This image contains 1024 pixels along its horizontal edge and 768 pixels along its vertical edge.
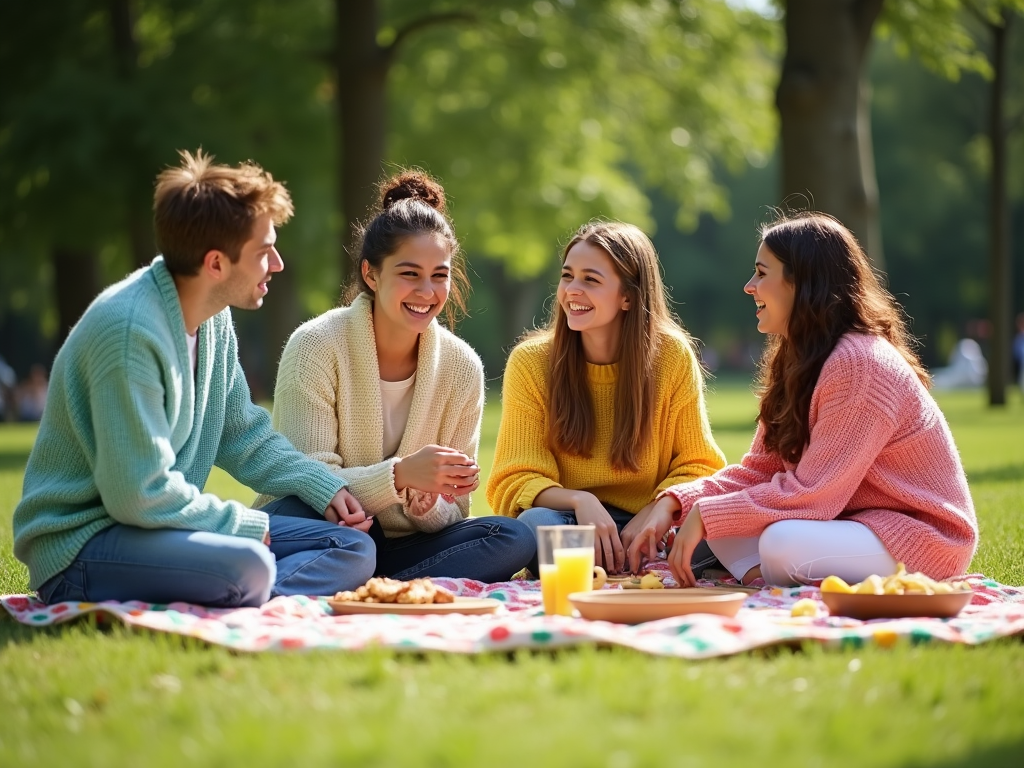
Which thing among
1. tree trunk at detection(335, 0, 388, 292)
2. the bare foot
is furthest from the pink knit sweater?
tree trunk at detection(335, 0, 388, 292)

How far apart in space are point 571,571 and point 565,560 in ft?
0.14

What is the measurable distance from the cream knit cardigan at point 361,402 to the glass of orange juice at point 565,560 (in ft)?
3.78

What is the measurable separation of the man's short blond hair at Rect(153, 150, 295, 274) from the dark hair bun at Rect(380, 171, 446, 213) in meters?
1.35

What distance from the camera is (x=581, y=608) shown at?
4.00 m

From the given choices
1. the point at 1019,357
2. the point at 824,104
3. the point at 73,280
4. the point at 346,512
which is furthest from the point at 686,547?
the point at 1019,357

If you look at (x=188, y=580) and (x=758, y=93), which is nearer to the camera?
(x=188, y=580)

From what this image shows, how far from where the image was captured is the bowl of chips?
406 cm

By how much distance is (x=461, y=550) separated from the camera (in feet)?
17.2

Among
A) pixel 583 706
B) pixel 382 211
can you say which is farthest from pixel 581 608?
pixel 382 211

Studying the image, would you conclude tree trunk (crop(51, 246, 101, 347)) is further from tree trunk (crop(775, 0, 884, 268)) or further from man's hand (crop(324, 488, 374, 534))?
man's hand (crop(324, 488, 374, 534))

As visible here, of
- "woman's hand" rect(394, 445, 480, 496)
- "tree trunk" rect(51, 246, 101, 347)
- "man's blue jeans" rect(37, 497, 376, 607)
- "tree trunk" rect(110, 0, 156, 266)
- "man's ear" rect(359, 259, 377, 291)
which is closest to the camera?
"man's blue jeans" rect(37, 497, 376, 607)

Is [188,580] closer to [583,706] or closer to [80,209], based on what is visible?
[583,706]

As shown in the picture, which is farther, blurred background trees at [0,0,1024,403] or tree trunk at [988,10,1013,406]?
tree trunk at [988,10,1013,406]

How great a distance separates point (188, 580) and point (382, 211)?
2.00 m
